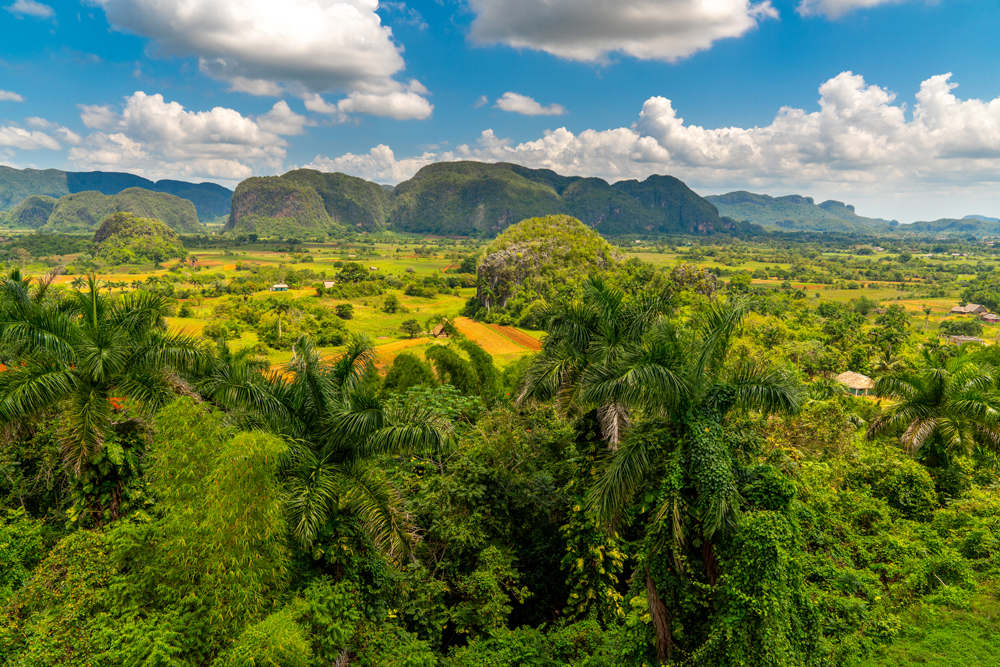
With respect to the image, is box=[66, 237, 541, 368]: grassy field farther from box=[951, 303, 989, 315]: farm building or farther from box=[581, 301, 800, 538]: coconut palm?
box=[951, 303, 989, 315]: farm building

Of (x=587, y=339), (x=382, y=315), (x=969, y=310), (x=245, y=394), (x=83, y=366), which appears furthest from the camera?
(x=969, y=310)

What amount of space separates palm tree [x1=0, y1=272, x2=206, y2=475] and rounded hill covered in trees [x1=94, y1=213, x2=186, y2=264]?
136468mm

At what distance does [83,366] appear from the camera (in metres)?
8.63

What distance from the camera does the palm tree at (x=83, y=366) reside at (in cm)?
830

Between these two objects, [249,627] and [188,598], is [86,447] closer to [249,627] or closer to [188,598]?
[188,598]

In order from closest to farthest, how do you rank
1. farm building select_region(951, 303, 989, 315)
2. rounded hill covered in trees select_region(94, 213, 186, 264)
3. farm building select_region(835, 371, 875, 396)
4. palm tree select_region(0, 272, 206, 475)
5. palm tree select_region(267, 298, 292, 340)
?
palm tree select_region(0, 272, 206, 475) < farm building select_region(835, 371, 875, 396) < palm tree select_region(267, 298, 292, 340) < farm building select_region(951, 303, 989, 315) < rounded hill covered in trees select_region(94, 213, 186, 264)

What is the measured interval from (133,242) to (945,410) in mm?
165718

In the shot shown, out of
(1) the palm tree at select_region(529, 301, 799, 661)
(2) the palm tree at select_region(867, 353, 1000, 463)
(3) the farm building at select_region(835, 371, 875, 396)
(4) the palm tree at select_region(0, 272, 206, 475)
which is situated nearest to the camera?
(1) the palm tree at select_region(529, 301, 799, 661)

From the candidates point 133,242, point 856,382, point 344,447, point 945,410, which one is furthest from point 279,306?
point 133,242

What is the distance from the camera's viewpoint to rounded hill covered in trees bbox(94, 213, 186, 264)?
12181cm

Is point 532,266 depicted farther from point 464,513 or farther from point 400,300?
point 464,513

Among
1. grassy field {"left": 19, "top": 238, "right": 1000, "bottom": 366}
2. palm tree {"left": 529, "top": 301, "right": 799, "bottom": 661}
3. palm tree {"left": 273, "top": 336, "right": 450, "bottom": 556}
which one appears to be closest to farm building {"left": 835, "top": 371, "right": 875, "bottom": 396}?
grassy field {"left": 19, "top": 238, "right": 1000, "bottom": 366}

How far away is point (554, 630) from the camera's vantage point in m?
10.5

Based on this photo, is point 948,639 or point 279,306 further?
point 279,306
